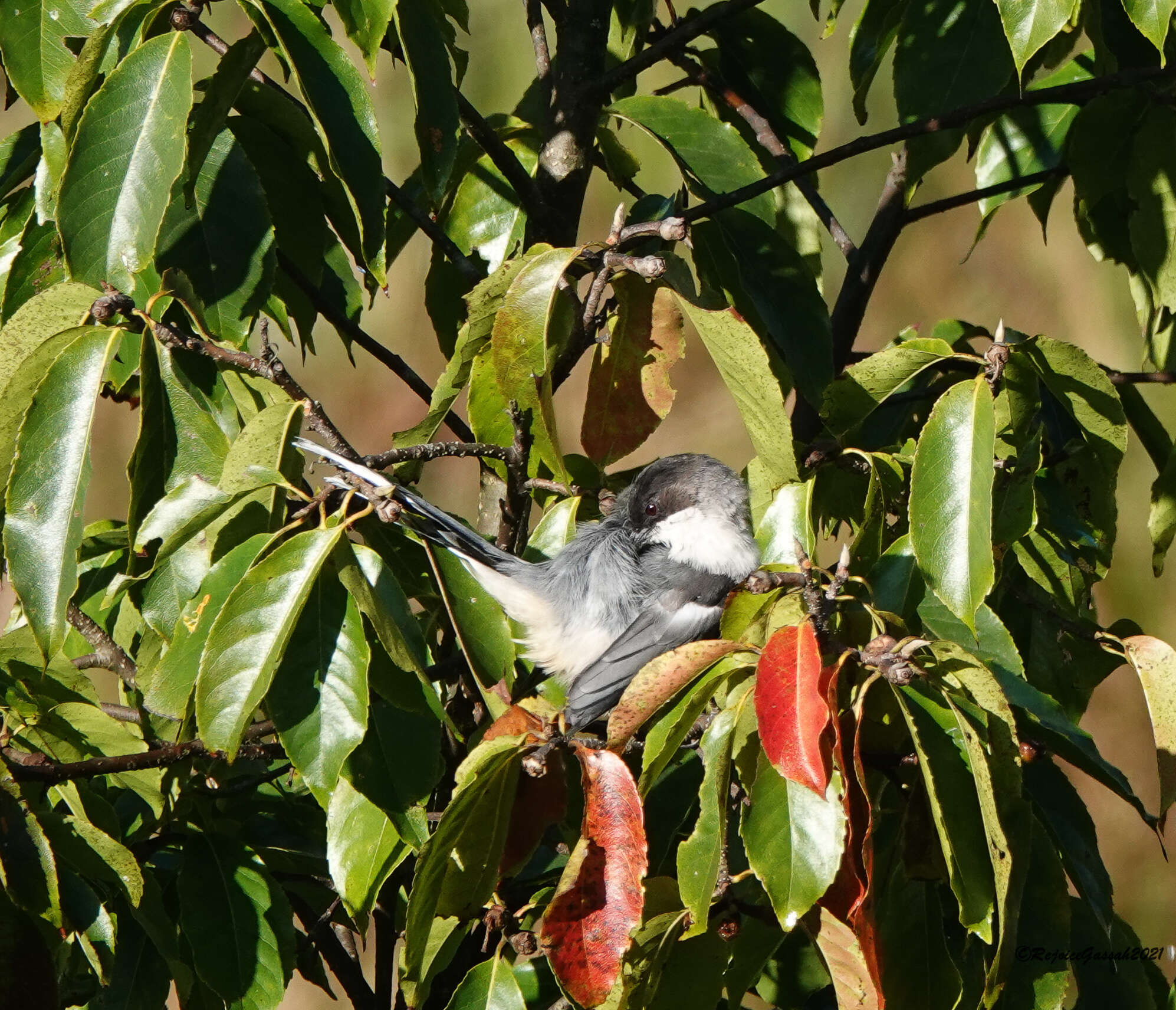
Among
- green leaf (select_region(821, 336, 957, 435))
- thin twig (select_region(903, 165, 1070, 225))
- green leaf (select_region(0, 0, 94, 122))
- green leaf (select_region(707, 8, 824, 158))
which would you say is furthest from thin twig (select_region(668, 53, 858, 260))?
green leaf (select_region(0, 0, 94, 122))

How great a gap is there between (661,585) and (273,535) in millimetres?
833

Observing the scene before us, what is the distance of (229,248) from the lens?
1.04m

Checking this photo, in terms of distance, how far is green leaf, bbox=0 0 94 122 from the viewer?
95 centimetres

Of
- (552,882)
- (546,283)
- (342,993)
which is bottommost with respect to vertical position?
(342,993)

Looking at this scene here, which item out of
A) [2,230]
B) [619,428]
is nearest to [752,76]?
[619,428]

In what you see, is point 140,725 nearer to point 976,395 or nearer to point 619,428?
point 619,428

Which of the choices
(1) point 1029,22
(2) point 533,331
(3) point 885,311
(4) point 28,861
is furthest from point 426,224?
(3) point 885,311

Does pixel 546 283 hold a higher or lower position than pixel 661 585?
higher

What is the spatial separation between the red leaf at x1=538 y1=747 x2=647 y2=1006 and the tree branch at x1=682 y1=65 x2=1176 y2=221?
55cm

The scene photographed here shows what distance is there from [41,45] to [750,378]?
639mm

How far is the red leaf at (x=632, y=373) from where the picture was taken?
43.7 inches

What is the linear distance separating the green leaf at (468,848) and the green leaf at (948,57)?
0.82 metres

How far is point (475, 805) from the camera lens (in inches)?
35.0

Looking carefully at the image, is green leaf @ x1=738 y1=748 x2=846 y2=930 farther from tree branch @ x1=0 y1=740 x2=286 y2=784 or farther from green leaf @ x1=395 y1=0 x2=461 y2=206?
green leaf @ x1=395 y1=0 x2=461 y2=206
